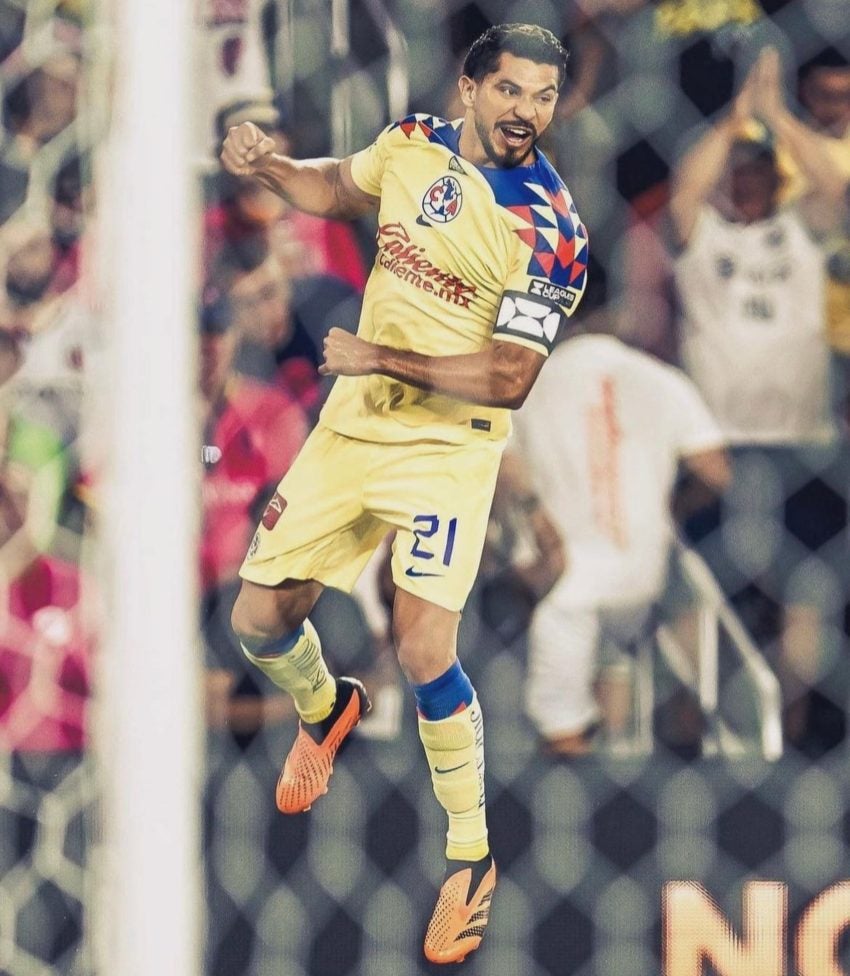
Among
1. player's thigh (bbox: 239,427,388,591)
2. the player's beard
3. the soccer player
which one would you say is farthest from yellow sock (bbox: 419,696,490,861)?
the player's beard

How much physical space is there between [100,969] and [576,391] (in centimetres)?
67

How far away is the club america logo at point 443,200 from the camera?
0.98 m

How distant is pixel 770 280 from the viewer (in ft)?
4.66

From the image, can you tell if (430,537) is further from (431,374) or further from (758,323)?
(758,323)

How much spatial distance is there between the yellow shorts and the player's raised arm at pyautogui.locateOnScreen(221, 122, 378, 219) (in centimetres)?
13

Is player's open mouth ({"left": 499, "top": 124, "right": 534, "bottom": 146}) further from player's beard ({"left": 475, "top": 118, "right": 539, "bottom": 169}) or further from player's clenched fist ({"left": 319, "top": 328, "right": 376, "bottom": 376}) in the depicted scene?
player's clenched fist ({"left": 319, "top": 328, "right": 376, "bottom": 376})

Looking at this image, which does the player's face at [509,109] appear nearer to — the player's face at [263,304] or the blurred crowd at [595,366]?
the blurred crowd at [595,366]

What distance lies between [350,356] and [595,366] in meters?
0.38

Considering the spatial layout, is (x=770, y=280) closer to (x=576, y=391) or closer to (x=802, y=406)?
(x=802, y=406)

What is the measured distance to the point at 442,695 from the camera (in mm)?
1027

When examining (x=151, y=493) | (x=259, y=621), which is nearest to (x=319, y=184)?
(x=259, y=621)

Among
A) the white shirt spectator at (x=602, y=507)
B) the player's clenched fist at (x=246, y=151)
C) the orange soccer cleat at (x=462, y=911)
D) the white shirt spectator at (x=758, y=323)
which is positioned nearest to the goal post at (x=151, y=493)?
the player's clenched fist at (x=246, y=151)

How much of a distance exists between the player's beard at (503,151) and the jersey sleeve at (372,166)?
0.19 ft

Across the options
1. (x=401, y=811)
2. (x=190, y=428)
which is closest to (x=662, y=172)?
(x=401, y=811)
